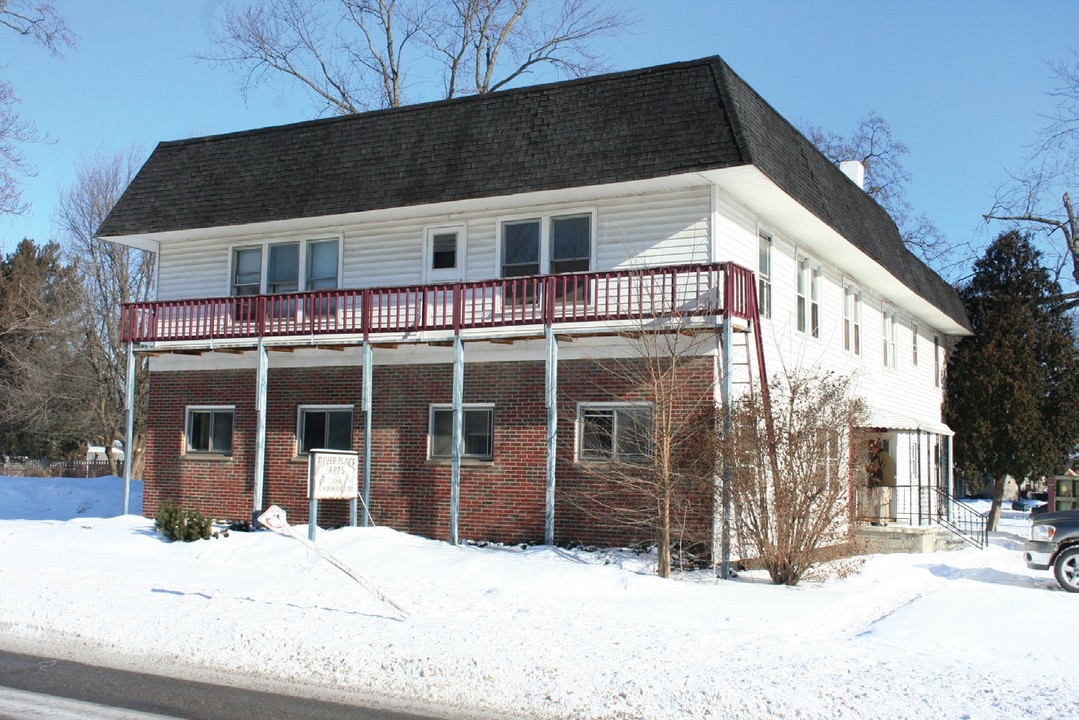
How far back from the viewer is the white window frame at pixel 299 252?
20062mm

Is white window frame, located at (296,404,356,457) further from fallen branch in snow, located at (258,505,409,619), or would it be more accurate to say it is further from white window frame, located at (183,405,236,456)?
fallen branch in snow, located at (258,505,409,619)

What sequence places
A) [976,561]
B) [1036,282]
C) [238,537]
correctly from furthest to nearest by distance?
[1036,282], [976,561], [238,537]

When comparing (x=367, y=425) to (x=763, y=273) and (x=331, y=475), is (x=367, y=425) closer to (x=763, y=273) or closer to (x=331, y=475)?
(x=331, y=475)

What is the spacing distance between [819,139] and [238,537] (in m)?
33.6

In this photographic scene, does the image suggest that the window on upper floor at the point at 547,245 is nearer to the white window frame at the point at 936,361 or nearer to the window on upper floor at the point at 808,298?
the window on upper floor at the point at 808,298

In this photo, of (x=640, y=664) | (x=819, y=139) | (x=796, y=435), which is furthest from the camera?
(x=819, y=139)

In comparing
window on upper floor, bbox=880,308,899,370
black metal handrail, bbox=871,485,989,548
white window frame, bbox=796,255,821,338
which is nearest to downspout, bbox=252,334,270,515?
white window frame, bbox=796,255,821,338

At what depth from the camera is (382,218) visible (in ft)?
63.5

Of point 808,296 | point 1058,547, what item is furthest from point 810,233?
point 1058,547

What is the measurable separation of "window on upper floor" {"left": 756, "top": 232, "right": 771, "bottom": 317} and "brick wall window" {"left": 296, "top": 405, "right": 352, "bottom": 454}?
7.74m

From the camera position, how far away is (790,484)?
14242mm

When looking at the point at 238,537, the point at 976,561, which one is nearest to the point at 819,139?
the point at 976,561

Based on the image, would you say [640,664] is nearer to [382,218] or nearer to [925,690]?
[925,690]

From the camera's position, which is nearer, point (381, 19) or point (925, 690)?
point (925, 690)
